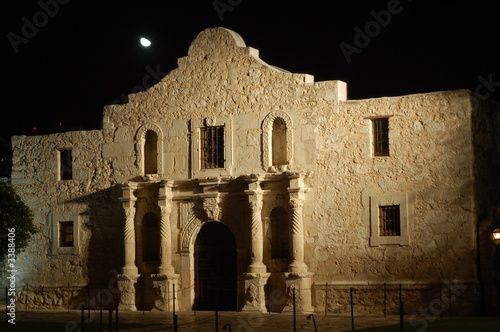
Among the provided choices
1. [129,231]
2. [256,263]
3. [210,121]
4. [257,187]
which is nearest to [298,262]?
[256,263]

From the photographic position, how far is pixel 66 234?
32469mm

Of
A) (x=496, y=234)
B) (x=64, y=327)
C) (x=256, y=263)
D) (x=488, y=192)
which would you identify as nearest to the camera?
(x=64, y=327)

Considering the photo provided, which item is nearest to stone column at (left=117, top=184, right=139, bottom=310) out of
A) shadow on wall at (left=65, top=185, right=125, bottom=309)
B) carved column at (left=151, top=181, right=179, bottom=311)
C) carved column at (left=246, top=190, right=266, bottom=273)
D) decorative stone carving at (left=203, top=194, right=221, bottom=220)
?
shadow on wall at (left=65, top=185, right=125, bottom=309)

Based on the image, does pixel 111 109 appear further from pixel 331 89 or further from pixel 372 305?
pixel 372 305

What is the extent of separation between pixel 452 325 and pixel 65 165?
1608cm

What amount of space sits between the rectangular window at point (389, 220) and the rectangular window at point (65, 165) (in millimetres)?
11407

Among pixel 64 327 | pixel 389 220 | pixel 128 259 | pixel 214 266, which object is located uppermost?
pixel 389 220

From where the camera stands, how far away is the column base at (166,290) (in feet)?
96.3

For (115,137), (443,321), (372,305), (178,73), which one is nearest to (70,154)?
(115,137)

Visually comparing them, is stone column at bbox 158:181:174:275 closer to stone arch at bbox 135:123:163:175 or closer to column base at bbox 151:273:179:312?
column base at bbox 151:273:179:312

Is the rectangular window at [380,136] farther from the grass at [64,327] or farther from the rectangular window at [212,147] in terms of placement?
the grass at [64,327]

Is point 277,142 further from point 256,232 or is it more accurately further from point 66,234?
point 66,234

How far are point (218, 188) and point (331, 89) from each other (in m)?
4.70

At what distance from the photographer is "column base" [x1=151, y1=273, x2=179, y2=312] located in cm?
2936
